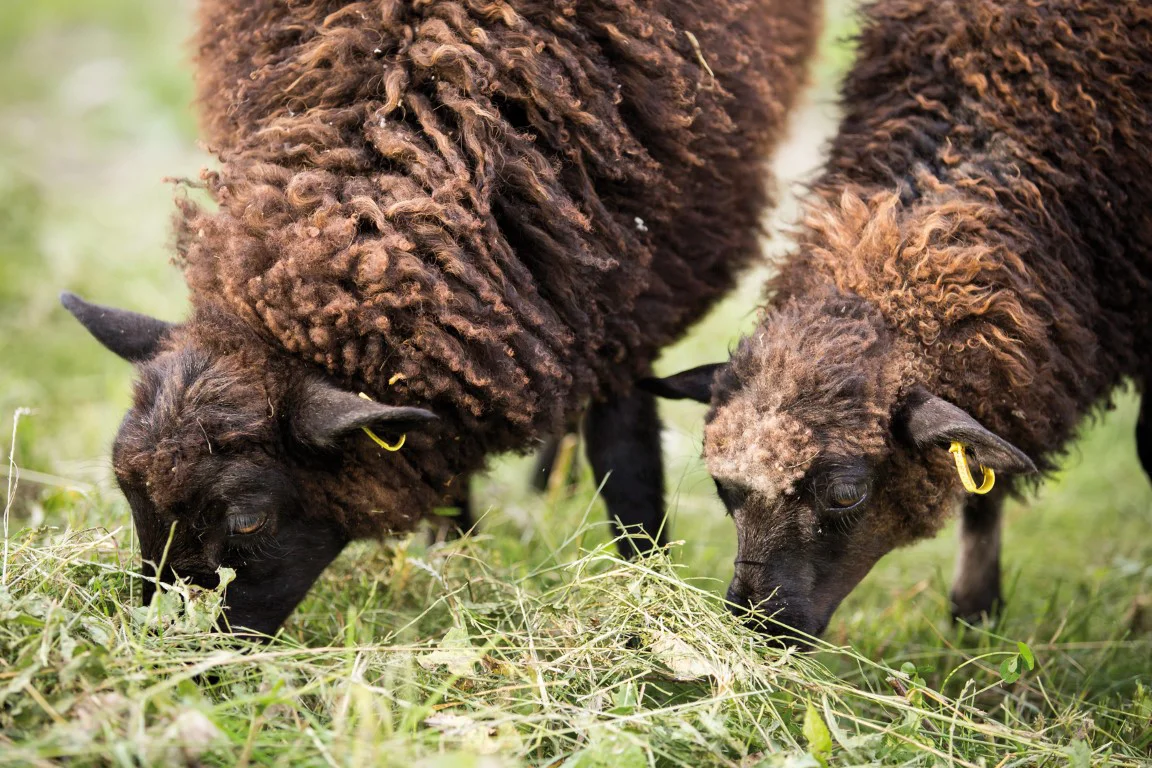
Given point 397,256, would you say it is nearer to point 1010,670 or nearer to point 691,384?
point 691,384

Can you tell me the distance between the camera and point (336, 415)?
2953 millimetres

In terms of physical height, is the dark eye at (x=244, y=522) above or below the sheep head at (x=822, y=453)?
above

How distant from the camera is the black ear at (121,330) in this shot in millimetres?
3410

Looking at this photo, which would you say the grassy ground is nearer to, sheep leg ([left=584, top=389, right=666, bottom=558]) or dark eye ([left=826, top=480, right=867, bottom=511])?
sheep leg ([left=584, top=389, right=666, bottom=558])

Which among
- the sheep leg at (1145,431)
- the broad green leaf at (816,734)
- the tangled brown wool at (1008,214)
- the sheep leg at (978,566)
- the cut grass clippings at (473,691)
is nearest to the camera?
the cut grass clippings at (473,691)

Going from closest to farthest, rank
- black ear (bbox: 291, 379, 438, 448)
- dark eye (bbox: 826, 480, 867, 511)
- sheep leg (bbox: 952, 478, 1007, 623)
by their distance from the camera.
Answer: black ear (bbox: 291, 379, 438, 448)
dark eye (bbox: 826, 480, 867, 511)
sheep leg (bbox: 952, 478, 1007, 623)

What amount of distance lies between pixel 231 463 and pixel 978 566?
3254 millimetres

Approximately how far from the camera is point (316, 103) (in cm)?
346

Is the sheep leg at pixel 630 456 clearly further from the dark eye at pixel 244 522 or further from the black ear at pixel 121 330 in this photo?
the black ear at pixel 121 330

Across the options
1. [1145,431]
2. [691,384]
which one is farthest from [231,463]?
[1145,431]

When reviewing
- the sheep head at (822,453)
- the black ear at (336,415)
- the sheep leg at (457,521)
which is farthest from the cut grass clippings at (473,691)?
the black ear at (336,415)

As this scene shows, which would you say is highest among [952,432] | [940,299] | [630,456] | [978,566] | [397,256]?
[397,256]

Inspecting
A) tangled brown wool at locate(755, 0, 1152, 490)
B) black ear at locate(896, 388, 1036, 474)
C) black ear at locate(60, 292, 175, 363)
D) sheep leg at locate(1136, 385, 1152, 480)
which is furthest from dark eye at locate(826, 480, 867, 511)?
black ear at locate(60, 292, 175, 363)

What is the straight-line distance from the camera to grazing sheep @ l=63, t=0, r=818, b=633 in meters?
3.08
